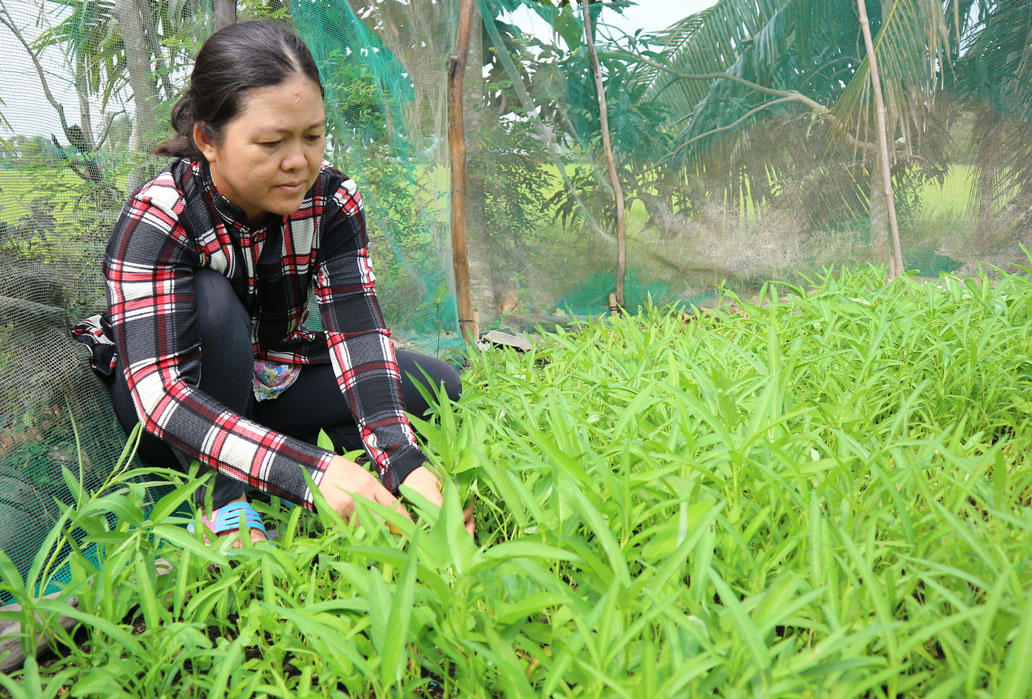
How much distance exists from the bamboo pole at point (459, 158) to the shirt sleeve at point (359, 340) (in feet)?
5.02

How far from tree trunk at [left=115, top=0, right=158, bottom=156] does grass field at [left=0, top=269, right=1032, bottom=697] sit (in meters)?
0.90

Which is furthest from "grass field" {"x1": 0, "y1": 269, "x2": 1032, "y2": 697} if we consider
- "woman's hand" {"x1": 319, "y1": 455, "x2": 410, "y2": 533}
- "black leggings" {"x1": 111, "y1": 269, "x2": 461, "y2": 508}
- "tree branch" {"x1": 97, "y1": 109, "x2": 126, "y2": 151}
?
"tree branch" {"x1": 97, "y1": 109, "x2": 126, "y2": 151}

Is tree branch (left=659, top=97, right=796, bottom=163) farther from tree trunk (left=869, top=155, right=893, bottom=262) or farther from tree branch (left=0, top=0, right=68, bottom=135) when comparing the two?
tree branch (left=0, top=0, right=68, bottom=135)

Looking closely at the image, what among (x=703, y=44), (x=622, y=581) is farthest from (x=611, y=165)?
(x=622, y=581)

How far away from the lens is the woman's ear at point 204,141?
1456 millimetres

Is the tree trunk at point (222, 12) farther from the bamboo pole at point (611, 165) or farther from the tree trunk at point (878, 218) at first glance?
the tree trunk at point (878, 218)

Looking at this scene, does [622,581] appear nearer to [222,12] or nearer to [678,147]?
[222,12]

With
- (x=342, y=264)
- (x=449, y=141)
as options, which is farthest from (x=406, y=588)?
(x=449, y=141)

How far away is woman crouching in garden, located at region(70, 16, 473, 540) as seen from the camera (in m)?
1.36

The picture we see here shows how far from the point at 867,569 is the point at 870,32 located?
13.6ft

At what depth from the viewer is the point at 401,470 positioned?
1.42 meters

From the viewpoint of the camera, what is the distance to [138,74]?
1931 millimetres

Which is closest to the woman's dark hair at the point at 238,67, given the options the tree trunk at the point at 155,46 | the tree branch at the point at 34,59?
the tree branch at the point at 34,59

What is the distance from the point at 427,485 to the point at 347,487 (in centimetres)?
15
